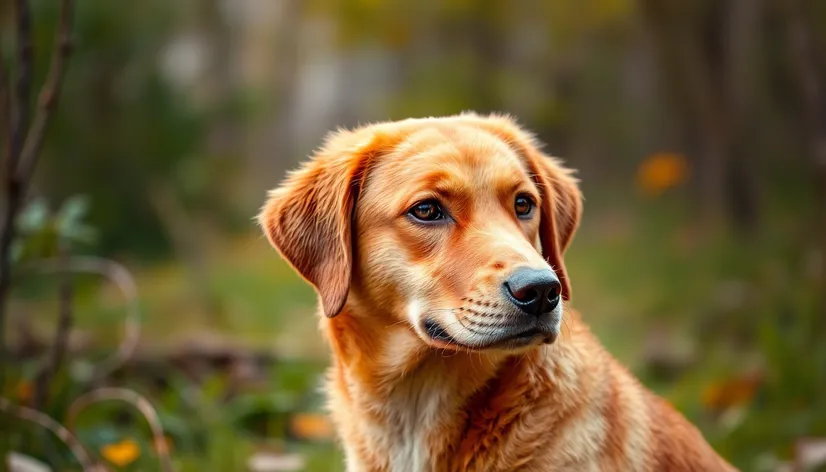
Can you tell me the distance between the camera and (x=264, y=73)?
1541 cm

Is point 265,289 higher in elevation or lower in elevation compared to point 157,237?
lower

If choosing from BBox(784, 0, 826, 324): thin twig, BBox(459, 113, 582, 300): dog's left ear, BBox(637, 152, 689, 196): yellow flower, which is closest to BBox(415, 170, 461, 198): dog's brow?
BBox(459, 113, 582, 300): dog's left ear

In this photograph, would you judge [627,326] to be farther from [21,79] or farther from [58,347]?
[21,79]

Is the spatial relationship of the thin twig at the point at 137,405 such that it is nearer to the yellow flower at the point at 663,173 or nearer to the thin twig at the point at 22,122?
the thin twig at the point at 22,122

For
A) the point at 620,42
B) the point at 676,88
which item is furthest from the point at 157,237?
the point at 620,42

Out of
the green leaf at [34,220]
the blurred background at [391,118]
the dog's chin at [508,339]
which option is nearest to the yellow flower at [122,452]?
the blurred background at [391,118]

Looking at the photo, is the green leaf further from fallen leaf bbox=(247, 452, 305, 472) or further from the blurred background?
fallen leaf bbox=(247, 452, 305, 472)

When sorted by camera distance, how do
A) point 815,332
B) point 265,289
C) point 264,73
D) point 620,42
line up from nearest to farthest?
point 815,332 < point 265,289 < point 620,42 < point 264,73

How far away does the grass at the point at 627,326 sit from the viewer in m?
4.96

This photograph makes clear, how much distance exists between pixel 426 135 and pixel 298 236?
0.60 metres

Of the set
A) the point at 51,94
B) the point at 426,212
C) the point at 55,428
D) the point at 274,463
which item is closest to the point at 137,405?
the point at 55,428

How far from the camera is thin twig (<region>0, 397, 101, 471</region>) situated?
4211 millimetres

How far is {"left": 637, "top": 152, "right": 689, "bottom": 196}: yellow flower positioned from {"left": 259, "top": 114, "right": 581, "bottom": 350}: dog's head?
282 inches

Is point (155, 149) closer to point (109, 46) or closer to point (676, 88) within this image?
point (109, 46)
